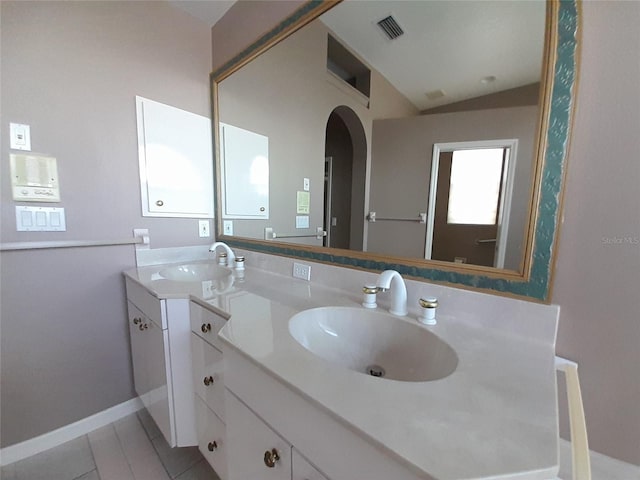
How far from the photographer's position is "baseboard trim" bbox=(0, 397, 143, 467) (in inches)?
44.1

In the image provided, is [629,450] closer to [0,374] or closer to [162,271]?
[162,271]

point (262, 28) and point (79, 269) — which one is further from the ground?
point (262, 28)

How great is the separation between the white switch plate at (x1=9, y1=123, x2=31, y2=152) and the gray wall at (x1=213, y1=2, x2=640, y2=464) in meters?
1.95

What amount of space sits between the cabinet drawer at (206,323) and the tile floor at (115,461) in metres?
0.72

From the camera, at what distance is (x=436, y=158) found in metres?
0.85

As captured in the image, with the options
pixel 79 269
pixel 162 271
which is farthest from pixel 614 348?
pixel 79 269

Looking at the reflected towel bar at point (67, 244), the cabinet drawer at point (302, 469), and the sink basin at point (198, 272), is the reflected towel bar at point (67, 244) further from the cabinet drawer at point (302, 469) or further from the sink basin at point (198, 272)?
the cabinet drawer at point (302, 469)

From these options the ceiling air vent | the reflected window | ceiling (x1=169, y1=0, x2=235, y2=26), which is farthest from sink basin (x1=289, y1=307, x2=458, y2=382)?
ceiling (x1=169, y1=0, x2=235, y2=26)

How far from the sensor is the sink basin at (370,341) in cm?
69

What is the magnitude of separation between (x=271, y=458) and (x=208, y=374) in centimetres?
52

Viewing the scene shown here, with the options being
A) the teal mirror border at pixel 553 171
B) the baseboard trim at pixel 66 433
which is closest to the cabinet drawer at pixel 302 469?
the teal mirror border at pixel 553 171

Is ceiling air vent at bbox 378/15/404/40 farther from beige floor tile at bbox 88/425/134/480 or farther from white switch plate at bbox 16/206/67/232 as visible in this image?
beige floor tile at bbox 88/425/134/480

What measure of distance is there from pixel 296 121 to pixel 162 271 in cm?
113

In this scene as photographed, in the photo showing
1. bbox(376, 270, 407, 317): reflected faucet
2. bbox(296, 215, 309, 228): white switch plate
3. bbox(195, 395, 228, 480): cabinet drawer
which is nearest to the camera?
bbox(376, 270, 407, 317): reflected faucet
